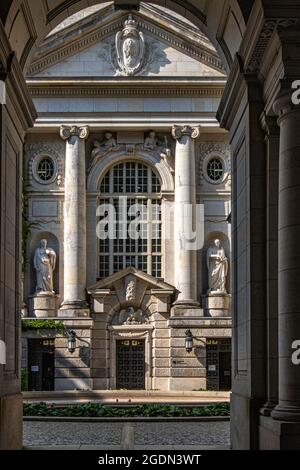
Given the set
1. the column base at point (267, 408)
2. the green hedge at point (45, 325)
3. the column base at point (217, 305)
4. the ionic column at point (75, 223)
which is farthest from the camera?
the ionic column at point (75, 223)

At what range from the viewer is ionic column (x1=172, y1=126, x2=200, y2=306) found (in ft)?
161

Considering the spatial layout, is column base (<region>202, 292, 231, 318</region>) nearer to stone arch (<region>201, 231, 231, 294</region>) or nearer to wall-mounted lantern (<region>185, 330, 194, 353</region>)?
stone arch (<region>201, 231, 231, 294</region>)

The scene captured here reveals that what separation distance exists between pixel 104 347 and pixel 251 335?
32172 millimetres

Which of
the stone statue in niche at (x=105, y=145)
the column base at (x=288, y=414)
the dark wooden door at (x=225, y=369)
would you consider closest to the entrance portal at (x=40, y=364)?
the dark wooden door at (x=225, y=369)

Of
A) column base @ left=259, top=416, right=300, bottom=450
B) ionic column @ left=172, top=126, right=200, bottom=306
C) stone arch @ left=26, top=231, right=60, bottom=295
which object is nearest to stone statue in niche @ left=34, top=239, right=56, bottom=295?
stone arch @ left=26, top=231, right=60, bottom=295

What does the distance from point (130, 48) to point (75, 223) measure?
9347mm

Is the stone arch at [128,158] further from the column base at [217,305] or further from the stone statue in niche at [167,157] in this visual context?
the column base at [217,305]

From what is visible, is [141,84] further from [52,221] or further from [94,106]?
[52,221]

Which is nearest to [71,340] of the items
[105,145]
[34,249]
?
[34,249]

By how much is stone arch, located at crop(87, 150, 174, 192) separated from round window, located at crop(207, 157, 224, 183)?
2.29 m

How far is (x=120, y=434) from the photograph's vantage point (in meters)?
25.3

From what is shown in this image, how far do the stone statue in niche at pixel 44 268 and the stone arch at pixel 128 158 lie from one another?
382 centimetres

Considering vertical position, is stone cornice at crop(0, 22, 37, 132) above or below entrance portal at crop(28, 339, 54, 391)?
above

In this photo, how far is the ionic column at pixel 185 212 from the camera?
161 ft
